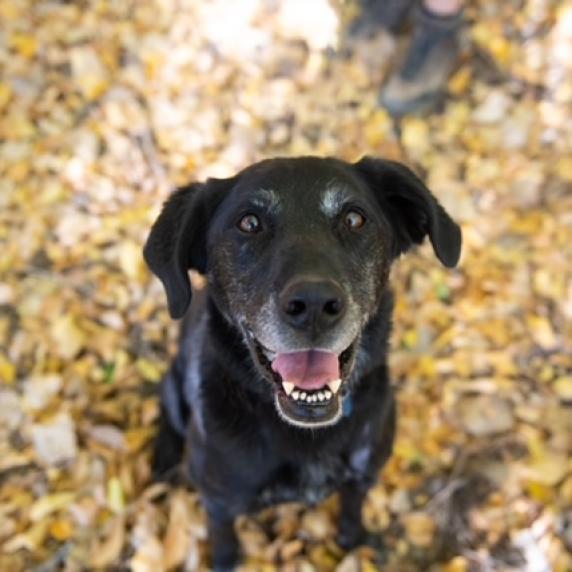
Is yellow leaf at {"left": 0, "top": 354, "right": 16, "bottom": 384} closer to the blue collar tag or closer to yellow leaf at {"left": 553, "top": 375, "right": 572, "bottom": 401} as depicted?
the blue collar tag

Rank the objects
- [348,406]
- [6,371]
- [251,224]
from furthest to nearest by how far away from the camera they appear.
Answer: [6,371]
[348,406]
[251,224]

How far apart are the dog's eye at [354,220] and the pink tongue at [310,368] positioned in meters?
0.48

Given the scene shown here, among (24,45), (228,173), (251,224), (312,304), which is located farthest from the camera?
(24,45)

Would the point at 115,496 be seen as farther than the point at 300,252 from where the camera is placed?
Yes

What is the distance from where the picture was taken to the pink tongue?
2244mm

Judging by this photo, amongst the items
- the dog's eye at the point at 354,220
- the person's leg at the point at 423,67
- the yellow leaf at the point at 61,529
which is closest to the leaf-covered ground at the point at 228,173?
the yellow leaf at the point at 61,529

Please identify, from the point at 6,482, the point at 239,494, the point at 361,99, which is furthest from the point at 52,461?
the point at 361,99

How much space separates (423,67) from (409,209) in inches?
97.4

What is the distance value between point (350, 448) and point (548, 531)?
122 cm

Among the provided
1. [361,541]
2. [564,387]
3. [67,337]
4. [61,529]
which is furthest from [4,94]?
[564,387]

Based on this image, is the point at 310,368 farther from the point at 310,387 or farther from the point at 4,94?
the point at 4,94

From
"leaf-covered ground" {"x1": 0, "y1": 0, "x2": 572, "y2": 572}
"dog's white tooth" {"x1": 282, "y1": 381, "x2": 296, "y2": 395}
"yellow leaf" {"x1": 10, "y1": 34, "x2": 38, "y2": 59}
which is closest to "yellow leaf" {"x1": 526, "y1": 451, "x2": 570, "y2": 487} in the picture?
"leaf-covered ground" {"x1": 0, "y1": 0, "x2": 572, "y2": 572}

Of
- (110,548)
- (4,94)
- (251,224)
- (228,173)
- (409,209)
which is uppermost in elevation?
(4,94)

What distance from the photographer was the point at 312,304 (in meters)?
2.01
